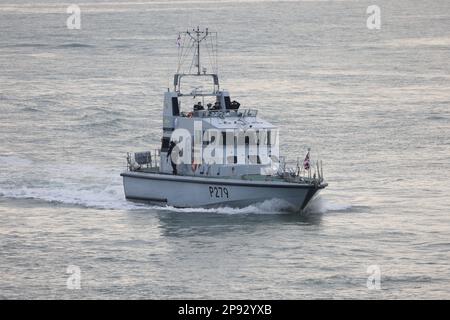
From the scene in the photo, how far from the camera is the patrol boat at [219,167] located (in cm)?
5188

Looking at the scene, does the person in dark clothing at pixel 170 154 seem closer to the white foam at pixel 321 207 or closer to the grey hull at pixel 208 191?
the grey hull at pixel 208 191

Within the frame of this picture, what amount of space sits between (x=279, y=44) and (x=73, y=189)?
290ft

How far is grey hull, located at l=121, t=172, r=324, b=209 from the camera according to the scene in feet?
169

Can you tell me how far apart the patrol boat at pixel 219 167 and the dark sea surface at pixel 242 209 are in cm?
59

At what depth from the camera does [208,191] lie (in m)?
53.0

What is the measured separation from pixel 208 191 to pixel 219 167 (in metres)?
1.07

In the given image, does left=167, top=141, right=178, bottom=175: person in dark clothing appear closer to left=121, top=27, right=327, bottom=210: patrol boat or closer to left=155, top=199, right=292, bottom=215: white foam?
left=121, top=27, right=327, bottom=210: patrol boat

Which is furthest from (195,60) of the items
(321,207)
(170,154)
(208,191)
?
(321,207)

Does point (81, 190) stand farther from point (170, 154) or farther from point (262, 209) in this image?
point (262, 209)

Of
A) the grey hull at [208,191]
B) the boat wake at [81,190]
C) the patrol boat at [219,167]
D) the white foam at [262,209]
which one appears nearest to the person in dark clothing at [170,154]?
the patrol boat at [219,167]

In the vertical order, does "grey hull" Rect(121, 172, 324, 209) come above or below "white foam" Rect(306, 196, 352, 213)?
above

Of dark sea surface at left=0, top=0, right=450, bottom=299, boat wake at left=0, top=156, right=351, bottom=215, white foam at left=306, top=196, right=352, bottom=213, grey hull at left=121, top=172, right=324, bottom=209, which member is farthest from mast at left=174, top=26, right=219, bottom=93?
white foam at left=306, top=196, right=352, bottom=213

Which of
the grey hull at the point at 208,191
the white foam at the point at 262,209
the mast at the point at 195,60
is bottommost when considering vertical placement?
the white foam at the point at 262,209
